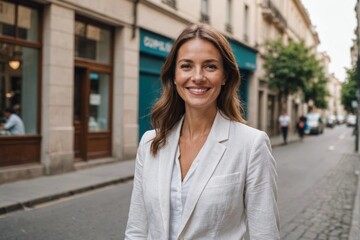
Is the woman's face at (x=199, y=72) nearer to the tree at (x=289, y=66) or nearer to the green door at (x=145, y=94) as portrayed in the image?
the green door at (x=145, y=94)

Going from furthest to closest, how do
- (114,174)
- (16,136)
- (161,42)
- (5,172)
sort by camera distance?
(161,42), (114,174), (16,136), (5,172)

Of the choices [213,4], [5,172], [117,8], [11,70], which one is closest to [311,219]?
[5,172]

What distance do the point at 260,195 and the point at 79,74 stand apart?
11.5 m

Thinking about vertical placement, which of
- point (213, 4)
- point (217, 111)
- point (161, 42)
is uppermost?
point (213, 4)

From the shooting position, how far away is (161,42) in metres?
16.0

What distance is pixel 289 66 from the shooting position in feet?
92.0

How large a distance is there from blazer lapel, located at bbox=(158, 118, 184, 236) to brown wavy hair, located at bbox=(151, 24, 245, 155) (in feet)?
0.12

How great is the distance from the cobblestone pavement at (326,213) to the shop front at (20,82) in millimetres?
6399

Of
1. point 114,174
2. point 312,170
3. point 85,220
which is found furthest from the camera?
point 312,170

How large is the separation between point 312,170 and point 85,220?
9.01 meters

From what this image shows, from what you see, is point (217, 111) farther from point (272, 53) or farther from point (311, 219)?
point (272, 53)

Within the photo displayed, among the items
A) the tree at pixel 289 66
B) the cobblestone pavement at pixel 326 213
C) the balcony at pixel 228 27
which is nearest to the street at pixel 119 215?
the cobblestone pavement at pixel 326 213

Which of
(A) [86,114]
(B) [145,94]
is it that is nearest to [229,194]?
(A) [86,114]

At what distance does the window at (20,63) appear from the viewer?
1004cm
